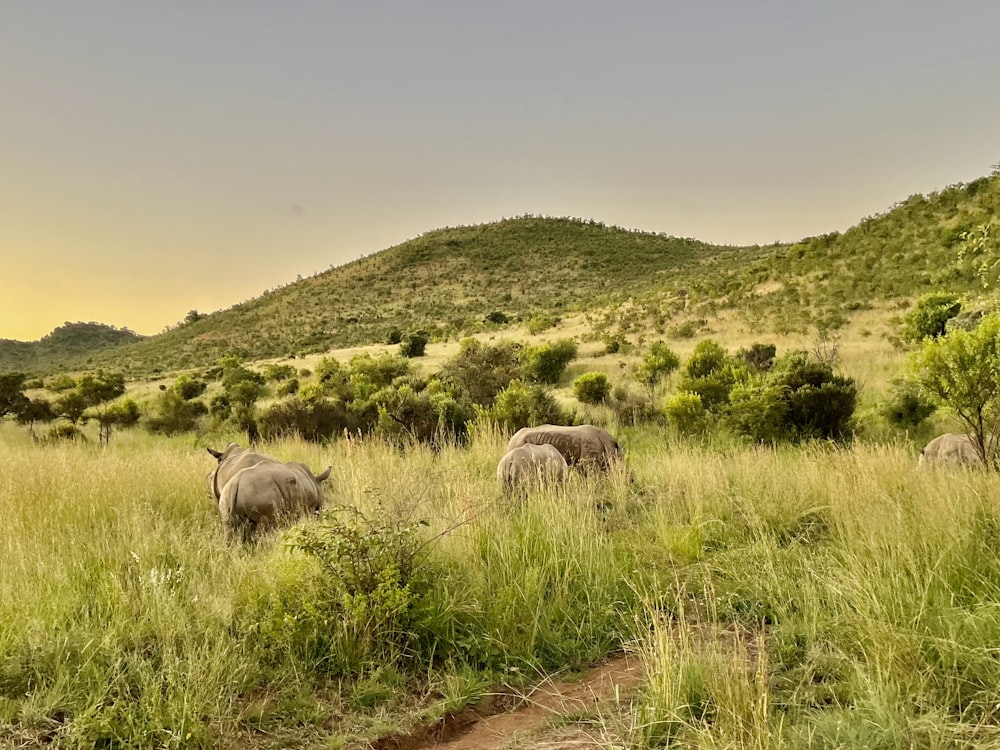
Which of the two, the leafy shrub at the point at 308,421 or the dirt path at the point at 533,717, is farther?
the leafy shrub at the point at 308,421

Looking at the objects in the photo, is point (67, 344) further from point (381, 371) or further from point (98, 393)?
point (381, 371)

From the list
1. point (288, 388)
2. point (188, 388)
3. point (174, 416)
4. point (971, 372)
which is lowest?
point (971, 372)

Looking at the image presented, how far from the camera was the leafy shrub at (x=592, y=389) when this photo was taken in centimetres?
1602

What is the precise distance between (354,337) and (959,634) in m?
49.3

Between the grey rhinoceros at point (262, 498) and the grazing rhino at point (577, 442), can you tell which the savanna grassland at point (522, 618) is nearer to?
the grey rhinoceros at point (262, 498)

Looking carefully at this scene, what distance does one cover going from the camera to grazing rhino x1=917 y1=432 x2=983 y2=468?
21.4 feet

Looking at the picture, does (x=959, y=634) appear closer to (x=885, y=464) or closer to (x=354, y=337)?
(x=885, y=464)

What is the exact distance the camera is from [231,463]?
21.8 ft

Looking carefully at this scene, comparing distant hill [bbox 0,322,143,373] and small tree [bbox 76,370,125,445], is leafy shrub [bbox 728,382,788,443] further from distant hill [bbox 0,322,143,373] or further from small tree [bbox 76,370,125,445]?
distant hill [bbox 0,322,143,373]

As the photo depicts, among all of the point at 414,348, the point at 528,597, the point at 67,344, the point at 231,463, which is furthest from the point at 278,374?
the point at 67,344

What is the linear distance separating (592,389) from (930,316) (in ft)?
35.6

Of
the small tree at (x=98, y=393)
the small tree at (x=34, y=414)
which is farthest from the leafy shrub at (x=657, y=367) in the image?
the small tree at (x=34, y=414)

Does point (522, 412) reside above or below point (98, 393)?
below

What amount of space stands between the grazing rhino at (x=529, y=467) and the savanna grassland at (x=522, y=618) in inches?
19.7
